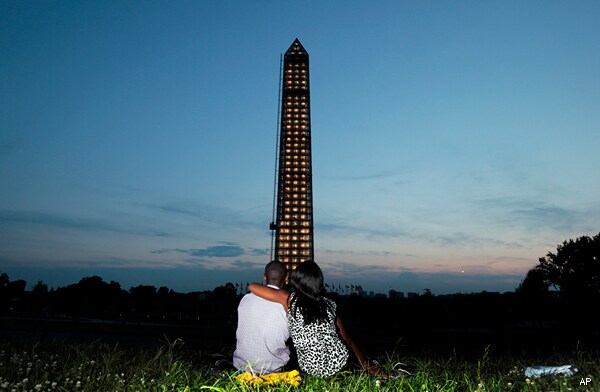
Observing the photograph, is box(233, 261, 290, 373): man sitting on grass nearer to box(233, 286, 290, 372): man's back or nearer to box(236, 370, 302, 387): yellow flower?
box(233, 286, 290, 372): man's back

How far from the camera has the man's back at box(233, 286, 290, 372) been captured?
239 inches

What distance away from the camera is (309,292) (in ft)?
19.5

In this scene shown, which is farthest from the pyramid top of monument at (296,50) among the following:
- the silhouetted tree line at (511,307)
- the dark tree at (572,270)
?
Result: the dark tree at (572,270)

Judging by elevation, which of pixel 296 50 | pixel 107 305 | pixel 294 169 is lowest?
pixel 107 305

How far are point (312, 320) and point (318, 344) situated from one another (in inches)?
12.7

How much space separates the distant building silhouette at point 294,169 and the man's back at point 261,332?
395ft

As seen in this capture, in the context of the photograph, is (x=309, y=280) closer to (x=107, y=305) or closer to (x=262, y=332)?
(x=262, y=332)

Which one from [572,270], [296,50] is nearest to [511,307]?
[572,270]

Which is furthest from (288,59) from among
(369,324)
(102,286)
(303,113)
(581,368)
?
(581,368)

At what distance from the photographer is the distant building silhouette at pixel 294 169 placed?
12950cm

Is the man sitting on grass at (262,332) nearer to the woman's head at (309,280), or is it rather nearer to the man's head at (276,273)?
the man's head at (276,273)

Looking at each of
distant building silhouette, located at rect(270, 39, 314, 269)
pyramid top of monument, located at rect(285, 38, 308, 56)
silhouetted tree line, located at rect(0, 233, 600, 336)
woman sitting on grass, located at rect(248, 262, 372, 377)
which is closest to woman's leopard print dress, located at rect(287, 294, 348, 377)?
woman sitting on grass, located at rect(248, 262, 372, 377)

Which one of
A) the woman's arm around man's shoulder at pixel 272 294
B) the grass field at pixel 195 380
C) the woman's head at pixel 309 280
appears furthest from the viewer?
the woman's arm around man's shoulder at pixel 272 294

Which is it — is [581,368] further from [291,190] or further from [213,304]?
[291,190]
